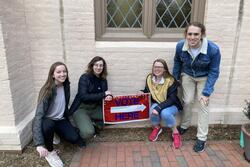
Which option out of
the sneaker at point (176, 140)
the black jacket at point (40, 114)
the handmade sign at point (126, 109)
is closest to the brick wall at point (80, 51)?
the handmade sign at point (126, 109)

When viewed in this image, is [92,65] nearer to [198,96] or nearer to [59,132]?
[59,132]

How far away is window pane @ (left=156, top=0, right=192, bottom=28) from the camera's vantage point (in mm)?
3838

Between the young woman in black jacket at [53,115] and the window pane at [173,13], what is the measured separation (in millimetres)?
1685

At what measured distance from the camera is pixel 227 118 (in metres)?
4.24

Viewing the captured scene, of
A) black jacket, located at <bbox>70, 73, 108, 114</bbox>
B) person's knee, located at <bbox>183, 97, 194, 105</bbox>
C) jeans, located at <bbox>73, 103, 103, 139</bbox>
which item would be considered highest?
black jacket, located at <bbox>70, 73, 108, 114</bbox>

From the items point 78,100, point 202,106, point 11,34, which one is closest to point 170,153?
point 202,106

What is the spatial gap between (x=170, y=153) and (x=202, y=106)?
0.80 meters

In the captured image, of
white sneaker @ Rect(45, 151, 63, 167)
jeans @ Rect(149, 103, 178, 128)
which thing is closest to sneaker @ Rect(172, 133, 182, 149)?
jeans @ Rect(149, 103, 178, 128)

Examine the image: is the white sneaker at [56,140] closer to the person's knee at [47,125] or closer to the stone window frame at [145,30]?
the person's knee at [47,125]

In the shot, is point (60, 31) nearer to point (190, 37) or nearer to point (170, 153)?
point (190, 37)

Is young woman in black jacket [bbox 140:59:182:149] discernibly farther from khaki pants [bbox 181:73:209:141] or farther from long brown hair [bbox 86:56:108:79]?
long brown hair [bbox 86:56:108:79]

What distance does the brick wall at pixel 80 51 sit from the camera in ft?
11.4

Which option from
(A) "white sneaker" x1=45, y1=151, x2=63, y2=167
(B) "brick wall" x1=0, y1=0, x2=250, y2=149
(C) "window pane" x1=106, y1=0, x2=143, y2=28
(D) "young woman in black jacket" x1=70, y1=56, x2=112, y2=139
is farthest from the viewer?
(C) "window pane" x1=106, y1=0, x2=143, y2=28

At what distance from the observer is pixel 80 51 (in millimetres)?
3826
